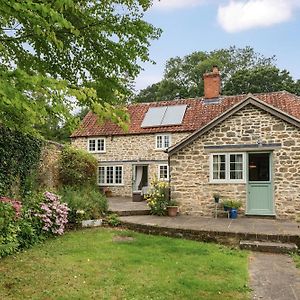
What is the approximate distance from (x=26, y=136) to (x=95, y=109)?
8.78 meters

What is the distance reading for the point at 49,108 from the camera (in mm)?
4043

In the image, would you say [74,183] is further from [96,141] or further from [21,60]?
[21,60]

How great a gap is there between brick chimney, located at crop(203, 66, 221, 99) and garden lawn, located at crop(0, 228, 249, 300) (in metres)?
14.8

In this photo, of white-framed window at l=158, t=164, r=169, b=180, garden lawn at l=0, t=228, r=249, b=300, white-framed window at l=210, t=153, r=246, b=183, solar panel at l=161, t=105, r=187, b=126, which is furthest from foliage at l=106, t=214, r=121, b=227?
solar panel at l=161, t=105, r=187, b=126

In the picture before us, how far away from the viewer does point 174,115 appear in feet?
78.3

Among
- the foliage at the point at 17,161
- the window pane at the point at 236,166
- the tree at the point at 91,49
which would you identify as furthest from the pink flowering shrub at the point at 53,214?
the window pane at the point at 236,166

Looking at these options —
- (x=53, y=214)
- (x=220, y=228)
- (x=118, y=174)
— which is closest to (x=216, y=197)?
(x=220, y=228)

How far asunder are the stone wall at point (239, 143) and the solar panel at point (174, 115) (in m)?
8.96

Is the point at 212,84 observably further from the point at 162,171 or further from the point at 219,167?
the point at 219,167

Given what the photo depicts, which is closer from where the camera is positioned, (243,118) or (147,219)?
(147,219)

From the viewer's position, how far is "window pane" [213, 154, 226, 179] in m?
14.0

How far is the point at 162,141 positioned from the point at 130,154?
97.9 inches

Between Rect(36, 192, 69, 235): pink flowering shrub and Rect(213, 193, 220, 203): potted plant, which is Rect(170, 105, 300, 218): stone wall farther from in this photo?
Rect(36, 192, 69, 235): pink flowering shrub

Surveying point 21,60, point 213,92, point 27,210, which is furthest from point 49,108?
point 213,92
